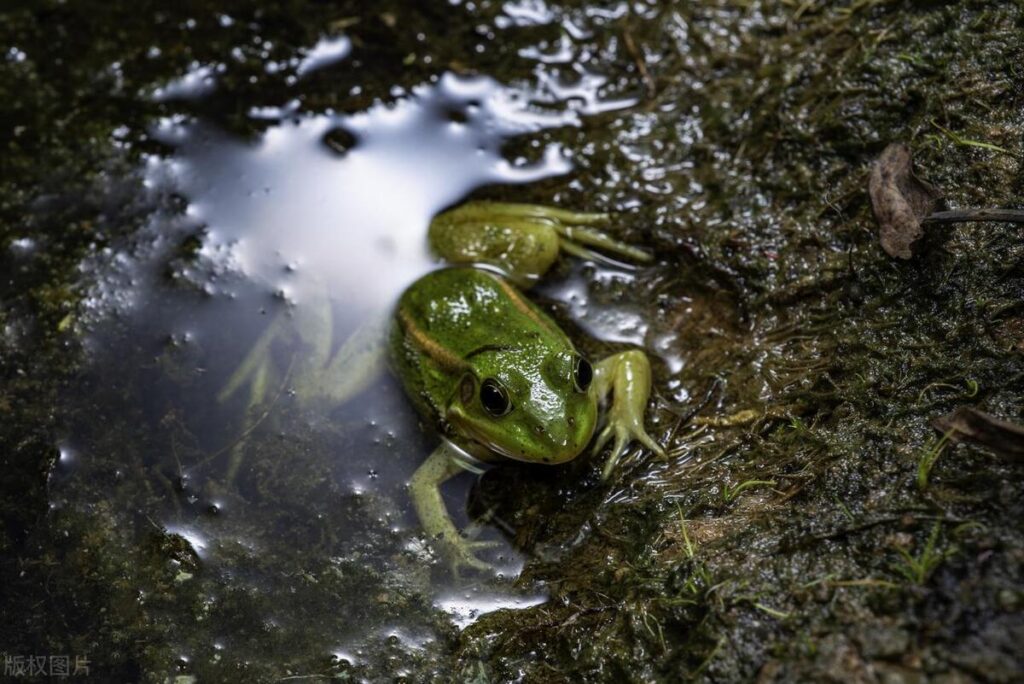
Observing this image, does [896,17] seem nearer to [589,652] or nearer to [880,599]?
[880,599]

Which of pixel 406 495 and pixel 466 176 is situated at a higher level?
pixel 466 176

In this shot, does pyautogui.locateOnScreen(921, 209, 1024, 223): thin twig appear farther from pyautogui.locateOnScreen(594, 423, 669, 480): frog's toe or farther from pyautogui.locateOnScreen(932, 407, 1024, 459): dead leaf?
pyautogui.locateOnScreen(594, 423, 669, 480): frog's toe

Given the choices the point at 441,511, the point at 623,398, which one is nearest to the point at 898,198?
the point at 623,398

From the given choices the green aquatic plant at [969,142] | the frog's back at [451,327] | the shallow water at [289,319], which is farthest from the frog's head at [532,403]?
the green aquatic plant at [969,142]

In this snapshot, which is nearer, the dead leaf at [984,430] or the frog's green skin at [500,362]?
the dead leaf at [984,430]

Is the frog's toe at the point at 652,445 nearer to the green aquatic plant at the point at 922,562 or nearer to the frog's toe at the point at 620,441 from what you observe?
the frog's toe at the point at 620,441

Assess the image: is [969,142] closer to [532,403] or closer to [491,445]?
[532,403]

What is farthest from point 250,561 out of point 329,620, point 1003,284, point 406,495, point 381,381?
point 1003,284
